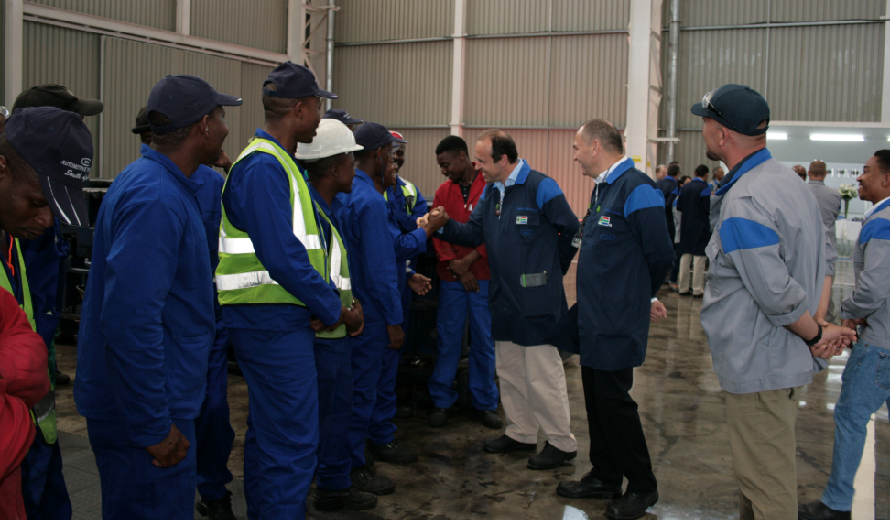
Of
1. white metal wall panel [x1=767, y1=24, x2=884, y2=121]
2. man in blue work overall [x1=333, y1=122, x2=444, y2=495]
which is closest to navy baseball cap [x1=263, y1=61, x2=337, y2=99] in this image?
man in blue work overall [x1=333, y1=122, x2=444, y2=495]

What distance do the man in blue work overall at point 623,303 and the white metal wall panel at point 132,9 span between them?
1204cm

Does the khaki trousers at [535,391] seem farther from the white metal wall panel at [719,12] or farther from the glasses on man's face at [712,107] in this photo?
the white metal wall panel at [719,12]

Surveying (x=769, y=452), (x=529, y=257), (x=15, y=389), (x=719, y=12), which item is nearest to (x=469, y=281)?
(x=529, y=257)

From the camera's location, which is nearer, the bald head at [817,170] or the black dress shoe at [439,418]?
the black dress shoe at [439,418]

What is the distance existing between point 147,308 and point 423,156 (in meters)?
15.0

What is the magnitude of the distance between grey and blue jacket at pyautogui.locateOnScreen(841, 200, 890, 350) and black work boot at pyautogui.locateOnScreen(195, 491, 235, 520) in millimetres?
3100

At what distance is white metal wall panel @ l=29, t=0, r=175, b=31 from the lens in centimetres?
1203

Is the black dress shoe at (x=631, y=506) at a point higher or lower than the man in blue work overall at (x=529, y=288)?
lower

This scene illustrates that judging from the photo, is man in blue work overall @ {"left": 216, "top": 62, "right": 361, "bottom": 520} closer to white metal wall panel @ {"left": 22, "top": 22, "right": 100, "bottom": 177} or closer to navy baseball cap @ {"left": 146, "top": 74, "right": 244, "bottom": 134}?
navy baseball cap @ {"left": 146, "top": 74, "right": 244, "bottom": 134}

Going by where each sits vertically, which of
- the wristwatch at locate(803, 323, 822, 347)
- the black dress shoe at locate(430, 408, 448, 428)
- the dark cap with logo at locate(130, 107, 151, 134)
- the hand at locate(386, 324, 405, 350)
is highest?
Answer: the dark cap with logo at locate(130, 107, 151, 134)

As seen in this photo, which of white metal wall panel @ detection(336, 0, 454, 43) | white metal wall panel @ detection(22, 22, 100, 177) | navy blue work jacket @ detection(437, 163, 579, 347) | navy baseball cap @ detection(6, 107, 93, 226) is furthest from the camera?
white metal wall panel @ detection(336, 0, 454, 43)

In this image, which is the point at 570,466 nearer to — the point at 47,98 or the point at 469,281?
the point at 469,281

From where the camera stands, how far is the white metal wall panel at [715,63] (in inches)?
574

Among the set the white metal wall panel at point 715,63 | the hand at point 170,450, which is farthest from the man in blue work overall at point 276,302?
the white metal wall panel at point 715,63
